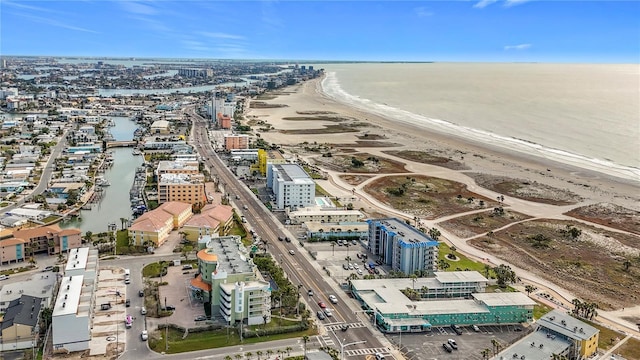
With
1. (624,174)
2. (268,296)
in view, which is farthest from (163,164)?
(624,174)

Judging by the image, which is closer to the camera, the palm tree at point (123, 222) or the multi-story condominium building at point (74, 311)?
the multi-story condominium building at point (74, 311)

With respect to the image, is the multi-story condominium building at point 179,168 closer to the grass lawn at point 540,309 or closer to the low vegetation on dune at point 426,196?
the low vegetation on dune at point 426,196

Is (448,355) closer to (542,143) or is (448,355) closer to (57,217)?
(57,217)

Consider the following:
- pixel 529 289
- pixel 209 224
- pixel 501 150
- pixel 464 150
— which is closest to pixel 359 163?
pixel 464 150

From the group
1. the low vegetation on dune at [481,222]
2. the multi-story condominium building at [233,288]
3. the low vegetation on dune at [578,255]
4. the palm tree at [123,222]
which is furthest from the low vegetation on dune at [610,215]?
the palm tree at [123,222]

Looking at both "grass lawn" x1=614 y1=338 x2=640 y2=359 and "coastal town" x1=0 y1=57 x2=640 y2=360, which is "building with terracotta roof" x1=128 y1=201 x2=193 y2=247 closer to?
"coastal town" x1=0 y1=57 x2=640 y2=360
